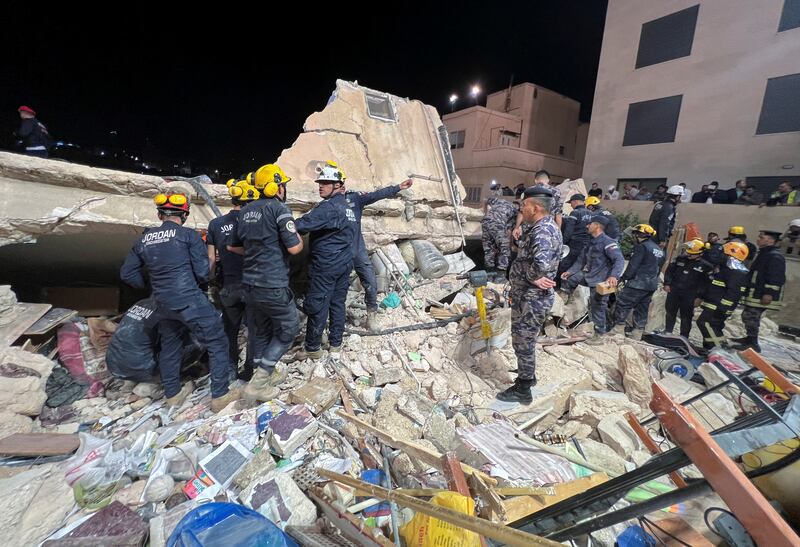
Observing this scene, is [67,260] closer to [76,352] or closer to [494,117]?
[76,352]

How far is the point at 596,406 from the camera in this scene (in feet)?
10.2

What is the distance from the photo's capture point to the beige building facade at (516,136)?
17625 mm

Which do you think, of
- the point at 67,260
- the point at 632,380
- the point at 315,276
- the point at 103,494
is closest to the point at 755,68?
the point at 632,380

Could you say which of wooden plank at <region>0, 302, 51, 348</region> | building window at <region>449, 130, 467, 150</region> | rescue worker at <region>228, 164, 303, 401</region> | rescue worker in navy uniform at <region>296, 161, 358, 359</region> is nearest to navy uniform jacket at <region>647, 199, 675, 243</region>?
rescue worker in navy uniform at <region>296, 161, 358, 359</region>

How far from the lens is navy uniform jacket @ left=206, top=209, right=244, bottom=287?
3.43m

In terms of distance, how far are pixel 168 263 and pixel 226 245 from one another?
23.6 inches

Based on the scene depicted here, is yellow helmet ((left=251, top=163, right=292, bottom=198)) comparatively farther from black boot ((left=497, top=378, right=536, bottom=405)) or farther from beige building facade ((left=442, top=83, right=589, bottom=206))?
beige building facade ((left=442, top=83, right=589, bottom=206))

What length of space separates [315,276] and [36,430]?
2650mm

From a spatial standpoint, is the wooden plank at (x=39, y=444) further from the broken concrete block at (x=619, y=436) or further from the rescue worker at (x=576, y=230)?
the rescue worker at (x=576, y=230)

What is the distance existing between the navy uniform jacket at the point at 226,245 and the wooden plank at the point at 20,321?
172 centimetres

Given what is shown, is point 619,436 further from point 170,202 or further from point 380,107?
point 380,107

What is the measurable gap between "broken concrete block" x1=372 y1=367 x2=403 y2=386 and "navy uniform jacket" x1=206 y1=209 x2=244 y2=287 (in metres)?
1.72

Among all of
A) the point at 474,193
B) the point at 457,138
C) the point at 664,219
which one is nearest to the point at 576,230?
the point at 664,219

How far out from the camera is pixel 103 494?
2184mm
